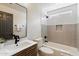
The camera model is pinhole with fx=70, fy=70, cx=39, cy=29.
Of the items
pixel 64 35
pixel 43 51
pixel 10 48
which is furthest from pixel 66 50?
pixel 10 48

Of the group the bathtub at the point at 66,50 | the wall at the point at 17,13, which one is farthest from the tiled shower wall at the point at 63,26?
the wall at the point at 17,13

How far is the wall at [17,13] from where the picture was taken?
1587 mm

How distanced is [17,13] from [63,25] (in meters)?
1.70

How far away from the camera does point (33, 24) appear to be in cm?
235

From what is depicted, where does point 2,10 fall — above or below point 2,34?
above

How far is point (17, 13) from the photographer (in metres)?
1.93

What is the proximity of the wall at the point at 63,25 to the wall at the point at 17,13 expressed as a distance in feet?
3.94

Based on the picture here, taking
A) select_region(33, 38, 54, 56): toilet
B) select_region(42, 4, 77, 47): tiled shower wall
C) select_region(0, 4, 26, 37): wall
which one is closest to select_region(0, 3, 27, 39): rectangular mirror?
select_region(0, 4, 26, 37): wall

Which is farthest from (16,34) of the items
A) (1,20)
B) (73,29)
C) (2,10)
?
(73,29)

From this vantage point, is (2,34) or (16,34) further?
(16,34)

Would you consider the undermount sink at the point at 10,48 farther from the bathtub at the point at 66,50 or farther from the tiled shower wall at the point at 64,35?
the tiled shower wall at the point at 64,35

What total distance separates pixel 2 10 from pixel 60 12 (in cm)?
199

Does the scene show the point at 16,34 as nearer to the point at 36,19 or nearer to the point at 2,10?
the point at 2,10

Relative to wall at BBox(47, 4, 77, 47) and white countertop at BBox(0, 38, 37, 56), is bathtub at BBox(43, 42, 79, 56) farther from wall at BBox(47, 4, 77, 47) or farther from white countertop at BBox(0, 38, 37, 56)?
white countertop at BBox(0, 38, 37, 56)
